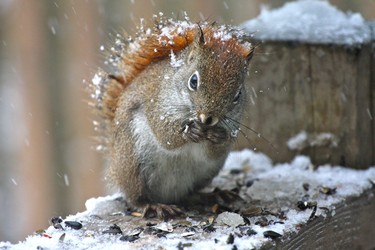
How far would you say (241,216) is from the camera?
6.86ft

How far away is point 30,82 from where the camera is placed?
4344 millimetres

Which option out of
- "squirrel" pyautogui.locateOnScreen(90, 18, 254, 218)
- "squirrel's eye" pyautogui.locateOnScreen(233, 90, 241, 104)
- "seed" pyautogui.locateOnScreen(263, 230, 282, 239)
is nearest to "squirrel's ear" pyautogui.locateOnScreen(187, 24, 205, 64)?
"squirrel" pyautogui.locateOnScreen(90, 18, 254, 218)

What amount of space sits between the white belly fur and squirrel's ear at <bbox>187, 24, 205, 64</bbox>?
0.93 ft

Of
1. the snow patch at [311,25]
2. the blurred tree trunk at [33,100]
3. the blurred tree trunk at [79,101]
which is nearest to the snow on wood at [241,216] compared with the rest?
the snow patch at [311,25]

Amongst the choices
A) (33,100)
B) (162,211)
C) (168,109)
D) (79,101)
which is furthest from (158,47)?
(33,100)

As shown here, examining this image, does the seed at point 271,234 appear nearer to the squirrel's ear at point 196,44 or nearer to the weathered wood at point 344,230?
the weathered wood at point 344,230

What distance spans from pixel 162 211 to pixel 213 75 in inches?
17.8

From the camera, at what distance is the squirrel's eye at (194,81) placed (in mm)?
2100

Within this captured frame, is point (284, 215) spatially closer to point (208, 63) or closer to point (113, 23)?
point (208, 63)

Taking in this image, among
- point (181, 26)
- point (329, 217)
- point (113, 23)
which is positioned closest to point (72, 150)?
point (113, 23)

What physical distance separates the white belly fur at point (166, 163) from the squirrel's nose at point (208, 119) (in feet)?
0.69

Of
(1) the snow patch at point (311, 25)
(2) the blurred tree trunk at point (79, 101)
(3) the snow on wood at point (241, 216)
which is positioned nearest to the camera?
(3) the snow on wood at point (241, 216)

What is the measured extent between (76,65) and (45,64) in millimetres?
197

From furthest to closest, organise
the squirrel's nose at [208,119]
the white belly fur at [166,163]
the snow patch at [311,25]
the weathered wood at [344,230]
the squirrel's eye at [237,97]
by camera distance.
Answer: the snow patch at [311,25] → the white belly fur at [166,163] → the squirrel's eye at [237,97] → the squirrel's nose at [208,119] → the weathered wood at [344,230]
